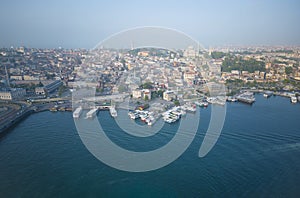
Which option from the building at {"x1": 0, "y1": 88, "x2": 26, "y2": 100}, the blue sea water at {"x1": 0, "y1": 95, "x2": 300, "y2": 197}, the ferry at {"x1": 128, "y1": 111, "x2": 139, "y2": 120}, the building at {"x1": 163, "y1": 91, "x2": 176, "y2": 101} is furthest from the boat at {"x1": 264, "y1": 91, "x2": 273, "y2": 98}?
the building at {"x1": 0, "y1": 88, "x2": 26, "y2": 100}

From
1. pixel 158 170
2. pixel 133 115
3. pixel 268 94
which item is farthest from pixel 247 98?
pixel 158 170

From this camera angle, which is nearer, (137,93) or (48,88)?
(137,93)

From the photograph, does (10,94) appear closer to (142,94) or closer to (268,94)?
(142,94)

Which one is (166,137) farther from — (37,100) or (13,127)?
(37,100)

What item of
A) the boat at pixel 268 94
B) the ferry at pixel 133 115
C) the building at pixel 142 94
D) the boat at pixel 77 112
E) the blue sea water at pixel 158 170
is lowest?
the blue sea water at pixel 158 170

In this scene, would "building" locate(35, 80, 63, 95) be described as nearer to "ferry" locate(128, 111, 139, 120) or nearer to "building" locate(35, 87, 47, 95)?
"building" locate(35, 87, 47, 95)

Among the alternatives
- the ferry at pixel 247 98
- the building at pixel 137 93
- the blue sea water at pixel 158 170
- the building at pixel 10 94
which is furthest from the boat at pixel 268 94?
the building at pixel 10 94

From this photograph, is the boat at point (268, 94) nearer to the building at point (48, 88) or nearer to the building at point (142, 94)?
the building at point (142, 94)

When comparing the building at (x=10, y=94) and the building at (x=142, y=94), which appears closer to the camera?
the building at (x=10, y=94)
